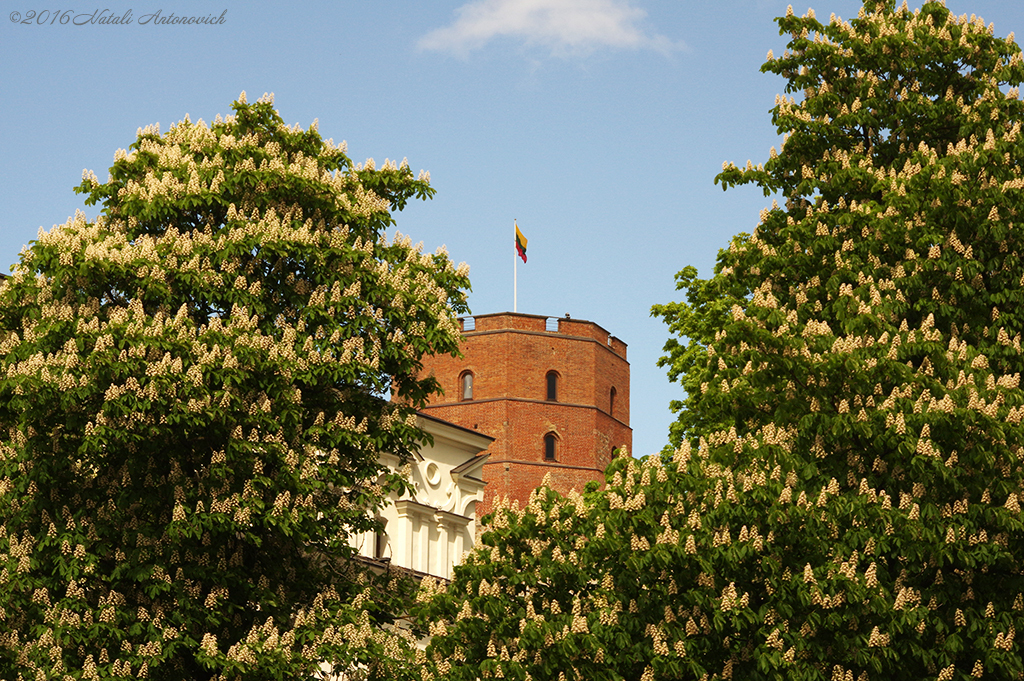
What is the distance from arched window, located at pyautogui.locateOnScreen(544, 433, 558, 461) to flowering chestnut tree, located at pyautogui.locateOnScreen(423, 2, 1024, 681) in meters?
53.4

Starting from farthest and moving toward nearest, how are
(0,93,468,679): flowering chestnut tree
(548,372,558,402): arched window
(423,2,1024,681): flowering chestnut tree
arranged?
1. (548,372,558,402): arched window
2. (0,93,468,679): flowering chestnut tree
3. (423,2,1024,681): flowering chestnut tree

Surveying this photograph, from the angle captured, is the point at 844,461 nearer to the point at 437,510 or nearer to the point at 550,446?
the point at 437,510

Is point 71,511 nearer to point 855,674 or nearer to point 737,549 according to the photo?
point 737,549

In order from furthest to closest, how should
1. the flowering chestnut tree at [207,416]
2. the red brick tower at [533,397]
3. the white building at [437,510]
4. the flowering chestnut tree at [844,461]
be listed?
the red brick tower at [533,397] < the white building at [437,510] < the flowering chestnut tree at [207,416] < the flowering chestnut tree at [844,461]

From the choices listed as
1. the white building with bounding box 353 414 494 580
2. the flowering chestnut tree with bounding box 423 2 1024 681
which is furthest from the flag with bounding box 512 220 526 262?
the flowering chestnut tree with bounding box 423 2 1024 681

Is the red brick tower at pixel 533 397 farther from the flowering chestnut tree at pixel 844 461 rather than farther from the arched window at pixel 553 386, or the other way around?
the flowering chestnut tree at pixel 844 461

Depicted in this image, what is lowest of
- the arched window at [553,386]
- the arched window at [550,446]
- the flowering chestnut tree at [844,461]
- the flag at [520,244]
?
the flowering chestnut tree at [844,461]

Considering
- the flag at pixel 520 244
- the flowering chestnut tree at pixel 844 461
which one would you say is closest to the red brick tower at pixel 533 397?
the flag at pixel 520 244

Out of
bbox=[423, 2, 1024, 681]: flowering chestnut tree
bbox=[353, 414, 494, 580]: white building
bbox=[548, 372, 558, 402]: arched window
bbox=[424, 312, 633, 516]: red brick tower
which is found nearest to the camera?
bbox=[423, 2, 1024, 681]: flowering chestnut tree

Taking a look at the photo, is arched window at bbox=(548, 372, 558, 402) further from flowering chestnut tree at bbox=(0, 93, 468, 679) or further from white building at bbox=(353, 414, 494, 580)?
flowering chestnut tree at bbox=(0, 93, 468, 679)

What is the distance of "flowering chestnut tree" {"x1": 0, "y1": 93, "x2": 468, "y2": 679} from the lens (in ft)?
56.3

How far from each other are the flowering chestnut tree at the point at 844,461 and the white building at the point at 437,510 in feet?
86.4

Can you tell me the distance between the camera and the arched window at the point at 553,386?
247 ft

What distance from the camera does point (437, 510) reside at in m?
48.1
